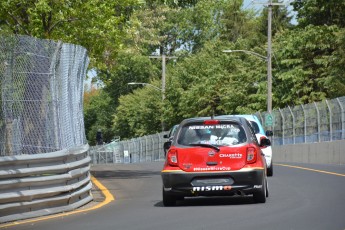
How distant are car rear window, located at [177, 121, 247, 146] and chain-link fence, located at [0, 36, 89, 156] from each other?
7.08ft

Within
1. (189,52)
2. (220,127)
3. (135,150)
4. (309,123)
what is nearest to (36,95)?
(220,127)

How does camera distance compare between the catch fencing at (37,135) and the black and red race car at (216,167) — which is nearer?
the catch fencing at (37,135)

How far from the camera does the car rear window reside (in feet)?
55.6

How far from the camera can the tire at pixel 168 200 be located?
667 inches

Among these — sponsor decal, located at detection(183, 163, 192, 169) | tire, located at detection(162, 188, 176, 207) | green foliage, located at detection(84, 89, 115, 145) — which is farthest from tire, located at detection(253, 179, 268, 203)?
green foliage, located at detection(84, 89, 115, 145)

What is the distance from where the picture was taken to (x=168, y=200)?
17016mm

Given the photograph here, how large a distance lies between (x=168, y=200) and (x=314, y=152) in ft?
86.6

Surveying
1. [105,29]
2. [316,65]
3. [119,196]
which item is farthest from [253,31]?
[119,196]

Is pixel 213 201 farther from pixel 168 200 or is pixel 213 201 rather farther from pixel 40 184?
pixel 40 184

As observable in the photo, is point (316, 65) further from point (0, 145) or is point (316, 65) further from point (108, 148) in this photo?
point (0, 145)

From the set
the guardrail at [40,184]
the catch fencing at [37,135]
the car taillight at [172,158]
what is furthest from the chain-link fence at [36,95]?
the car taillight at [172,158]

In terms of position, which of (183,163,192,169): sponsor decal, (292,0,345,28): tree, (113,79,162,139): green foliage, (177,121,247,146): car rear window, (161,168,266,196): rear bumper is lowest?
(161,168,266,196): rear bumper

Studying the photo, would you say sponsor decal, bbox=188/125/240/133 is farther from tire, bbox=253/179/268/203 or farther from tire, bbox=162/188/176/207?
tire, bbox=162/188/176/207

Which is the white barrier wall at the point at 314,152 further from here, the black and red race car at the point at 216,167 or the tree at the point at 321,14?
the black and red race car at the point at 216,167
